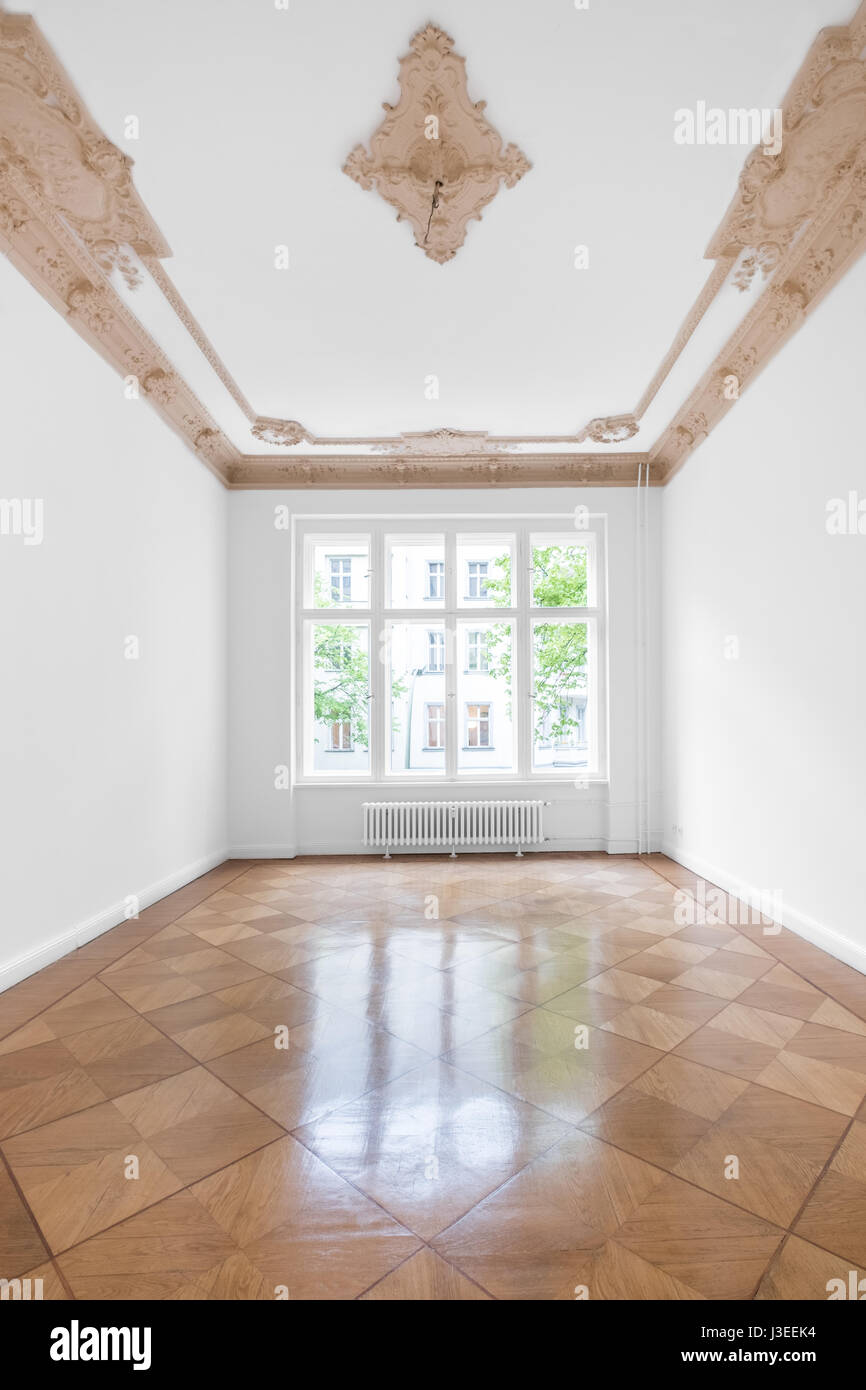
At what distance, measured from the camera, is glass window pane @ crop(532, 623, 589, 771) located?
699 cm

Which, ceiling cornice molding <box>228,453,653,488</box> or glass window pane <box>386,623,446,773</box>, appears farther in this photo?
glass window pane <box>386,623,446,773</box>

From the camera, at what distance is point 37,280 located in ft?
11.6

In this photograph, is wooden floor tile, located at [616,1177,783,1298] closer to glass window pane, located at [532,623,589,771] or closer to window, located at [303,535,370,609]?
glass window pane, located at [532,623,589,771]

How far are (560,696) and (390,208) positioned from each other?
446cm

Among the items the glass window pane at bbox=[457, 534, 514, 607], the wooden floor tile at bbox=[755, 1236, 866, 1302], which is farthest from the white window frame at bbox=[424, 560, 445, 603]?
the wooden floor tile at bbox=[755, 1236, 866, 1302]

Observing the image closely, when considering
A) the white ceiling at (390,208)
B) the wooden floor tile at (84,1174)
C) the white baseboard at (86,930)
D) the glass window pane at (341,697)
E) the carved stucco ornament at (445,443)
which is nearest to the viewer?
the wooden floor tile at (84,1174)

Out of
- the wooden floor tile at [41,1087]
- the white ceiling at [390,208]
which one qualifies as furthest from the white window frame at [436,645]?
the wooden floor tile at [41,1087]

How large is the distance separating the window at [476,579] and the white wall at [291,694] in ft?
1.75

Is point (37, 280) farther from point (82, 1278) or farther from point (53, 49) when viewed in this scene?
point (82, 1278)

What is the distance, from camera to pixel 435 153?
123 inches

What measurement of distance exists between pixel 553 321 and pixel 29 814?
3.97 meters

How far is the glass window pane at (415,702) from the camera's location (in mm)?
7035

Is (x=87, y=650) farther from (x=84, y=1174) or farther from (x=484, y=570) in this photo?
(x=484, y=570)

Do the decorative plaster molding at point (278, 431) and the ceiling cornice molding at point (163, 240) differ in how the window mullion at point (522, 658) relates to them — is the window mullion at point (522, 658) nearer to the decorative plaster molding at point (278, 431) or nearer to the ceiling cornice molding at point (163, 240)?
the ceiling cornice molding at point (163, 240)
